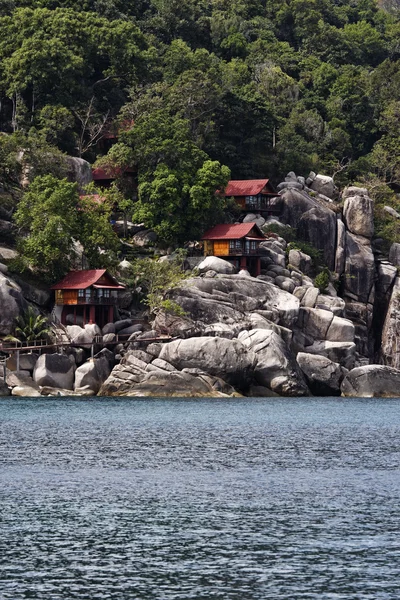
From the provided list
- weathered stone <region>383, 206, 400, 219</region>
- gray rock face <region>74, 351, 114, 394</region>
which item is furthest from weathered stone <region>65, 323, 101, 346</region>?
weathered stone <region>383, 206, 400, 219</region>

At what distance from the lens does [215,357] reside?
84125mm

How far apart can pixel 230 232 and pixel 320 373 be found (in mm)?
17970

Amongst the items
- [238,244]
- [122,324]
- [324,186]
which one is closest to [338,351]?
[238,244]

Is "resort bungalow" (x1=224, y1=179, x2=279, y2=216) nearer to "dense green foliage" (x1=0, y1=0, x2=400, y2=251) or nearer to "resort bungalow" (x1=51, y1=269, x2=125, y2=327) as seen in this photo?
"dense green foliage" (x1=0, y1=0, x2=400, y2=251)

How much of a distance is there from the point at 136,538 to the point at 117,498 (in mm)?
6623

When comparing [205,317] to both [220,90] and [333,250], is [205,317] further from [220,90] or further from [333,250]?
[220,90]

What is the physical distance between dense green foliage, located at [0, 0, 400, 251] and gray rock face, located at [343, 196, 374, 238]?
9.95 m

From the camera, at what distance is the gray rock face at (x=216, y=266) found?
96.6 m

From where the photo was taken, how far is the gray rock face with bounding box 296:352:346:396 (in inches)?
3519

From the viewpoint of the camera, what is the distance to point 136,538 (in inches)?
1441

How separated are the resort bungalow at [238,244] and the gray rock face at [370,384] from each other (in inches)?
618

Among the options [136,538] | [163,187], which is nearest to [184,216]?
[163,187]

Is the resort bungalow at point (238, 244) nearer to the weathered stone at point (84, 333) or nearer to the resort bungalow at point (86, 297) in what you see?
the resort bungalow at point (86, 297)

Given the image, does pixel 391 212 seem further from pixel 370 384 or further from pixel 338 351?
pixel 370 384
